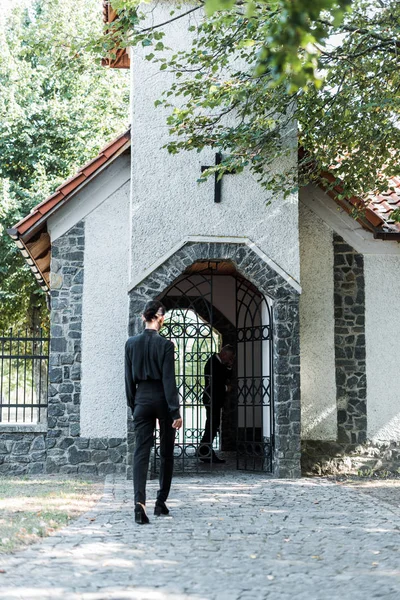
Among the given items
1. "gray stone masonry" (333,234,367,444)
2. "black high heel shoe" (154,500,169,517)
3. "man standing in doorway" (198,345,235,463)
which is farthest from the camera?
"man standing in doorway" (198,345,235,463)

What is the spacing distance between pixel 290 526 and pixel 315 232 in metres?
5.99

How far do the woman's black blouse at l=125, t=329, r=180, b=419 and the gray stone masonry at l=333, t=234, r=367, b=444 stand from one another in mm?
5075

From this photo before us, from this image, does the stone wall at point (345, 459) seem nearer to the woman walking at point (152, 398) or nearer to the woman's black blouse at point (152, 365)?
the woman walking at point (152, 398)

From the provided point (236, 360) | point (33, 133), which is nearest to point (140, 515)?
point (236, 360)

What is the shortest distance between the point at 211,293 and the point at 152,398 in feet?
13.9

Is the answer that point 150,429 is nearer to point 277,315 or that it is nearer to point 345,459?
point 277,315

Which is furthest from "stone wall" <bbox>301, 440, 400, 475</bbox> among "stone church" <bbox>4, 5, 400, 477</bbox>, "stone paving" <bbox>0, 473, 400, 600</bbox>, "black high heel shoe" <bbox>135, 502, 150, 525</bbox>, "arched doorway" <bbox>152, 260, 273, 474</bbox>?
"black high heel shoe" <bbox>135, 502, 150, 525</bbox>

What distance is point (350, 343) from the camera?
11.7 m

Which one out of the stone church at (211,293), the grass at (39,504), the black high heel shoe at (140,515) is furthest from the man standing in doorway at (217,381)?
the black high heel shoe at (140,515)

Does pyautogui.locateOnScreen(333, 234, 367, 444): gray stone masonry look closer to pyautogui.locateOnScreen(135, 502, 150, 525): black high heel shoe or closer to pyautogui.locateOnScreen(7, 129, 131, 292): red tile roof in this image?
pyautogui.locateOnScreen(7, 129, 131, 292): red tile roof

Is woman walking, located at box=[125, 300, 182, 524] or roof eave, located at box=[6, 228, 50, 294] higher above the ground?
roof eave, located at box=[6, 228, 50, 294]

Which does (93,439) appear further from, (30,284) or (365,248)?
(30,284)

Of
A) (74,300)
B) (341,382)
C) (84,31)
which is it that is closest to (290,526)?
(341,382)

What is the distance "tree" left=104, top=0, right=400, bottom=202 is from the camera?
30.2ft
